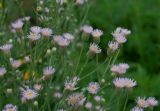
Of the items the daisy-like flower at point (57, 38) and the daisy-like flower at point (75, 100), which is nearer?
the daisy-like flower at point (75, 100)

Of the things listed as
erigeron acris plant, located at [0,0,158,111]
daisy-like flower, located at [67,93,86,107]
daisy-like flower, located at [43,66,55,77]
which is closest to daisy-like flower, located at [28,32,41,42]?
erigeron acris plant, located at [0,0,158,111]

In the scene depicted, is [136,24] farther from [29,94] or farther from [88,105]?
[29,94]

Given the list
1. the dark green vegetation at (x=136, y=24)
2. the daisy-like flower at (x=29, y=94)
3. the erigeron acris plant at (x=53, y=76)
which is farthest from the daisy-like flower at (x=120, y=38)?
the dark green vegetation at (x=136, y=24)

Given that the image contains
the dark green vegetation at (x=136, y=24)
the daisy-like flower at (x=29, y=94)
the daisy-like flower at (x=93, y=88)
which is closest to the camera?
the daisy-like flower at (x=29, y=94)

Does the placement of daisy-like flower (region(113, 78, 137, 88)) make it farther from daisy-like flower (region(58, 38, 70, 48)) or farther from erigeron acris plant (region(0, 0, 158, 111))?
daisy-like flower (region(58, 38, 70, 48))

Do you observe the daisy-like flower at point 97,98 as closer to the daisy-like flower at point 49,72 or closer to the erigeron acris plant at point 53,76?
the erigeron acris plant at point 53,76

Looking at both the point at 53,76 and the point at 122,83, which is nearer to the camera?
the point at 122,83

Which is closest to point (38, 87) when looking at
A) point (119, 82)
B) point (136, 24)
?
point (119, 82)

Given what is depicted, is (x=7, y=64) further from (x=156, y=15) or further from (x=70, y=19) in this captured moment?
(x=156, y=15)
